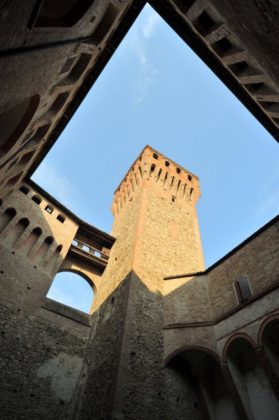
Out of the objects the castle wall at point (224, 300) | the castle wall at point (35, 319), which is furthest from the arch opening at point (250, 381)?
the castle wall at point (35, 319)

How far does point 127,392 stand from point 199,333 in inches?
119

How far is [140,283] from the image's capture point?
11.0m

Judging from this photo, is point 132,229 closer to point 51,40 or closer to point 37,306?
point 37,306

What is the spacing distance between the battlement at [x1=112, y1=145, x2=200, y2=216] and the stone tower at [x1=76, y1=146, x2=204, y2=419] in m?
0.08

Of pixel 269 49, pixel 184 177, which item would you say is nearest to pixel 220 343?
pixel 269 49

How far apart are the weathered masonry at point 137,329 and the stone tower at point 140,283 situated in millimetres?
51

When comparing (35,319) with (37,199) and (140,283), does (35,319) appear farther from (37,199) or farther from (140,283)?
(37,199)

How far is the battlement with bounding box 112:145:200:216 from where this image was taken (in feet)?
58.9

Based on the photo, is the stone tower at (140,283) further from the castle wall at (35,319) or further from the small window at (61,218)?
the small window at (61,218)

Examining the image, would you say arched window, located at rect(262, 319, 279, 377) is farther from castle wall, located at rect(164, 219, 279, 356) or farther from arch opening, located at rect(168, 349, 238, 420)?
arch opening, located at rect(168, 349, 238, 420)

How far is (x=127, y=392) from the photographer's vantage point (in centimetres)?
802

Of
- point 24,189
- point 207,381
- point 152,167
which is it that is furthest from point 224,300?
point 152,167

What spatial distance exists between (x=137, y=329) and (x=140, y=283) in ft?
6.10

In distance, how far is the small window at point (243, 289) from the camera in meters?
9.18
